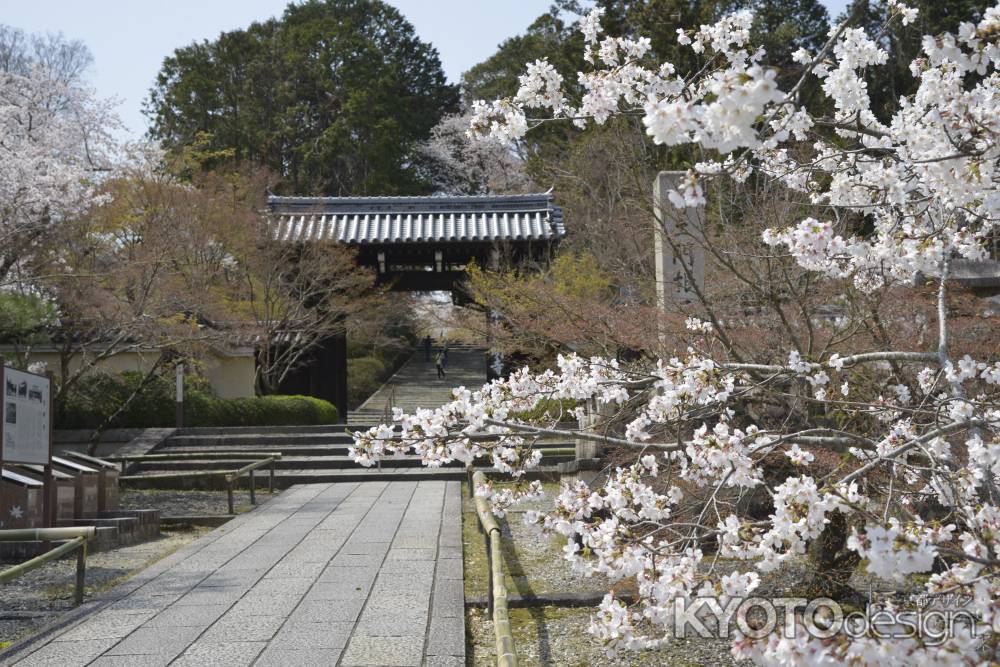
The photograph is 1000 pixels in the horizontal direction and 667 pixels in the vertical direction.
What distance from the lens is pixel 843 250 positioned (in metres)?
3.92

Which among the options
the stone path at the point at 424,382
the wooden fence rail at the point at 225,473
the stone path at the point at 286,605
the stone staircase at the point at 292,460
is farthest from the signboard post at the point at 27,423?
the stone path at the point at 424,382

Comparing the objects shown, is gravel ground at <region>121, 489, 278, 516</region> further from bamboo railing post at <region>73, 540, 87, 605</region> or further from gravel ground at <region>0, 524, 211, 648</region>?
bamboo railing post at <region>73, 540, 87, 605</region>

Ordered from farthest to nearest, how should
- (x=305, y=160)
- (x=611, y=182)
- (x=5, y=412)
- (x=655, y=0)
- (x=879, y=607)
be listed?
(x=305, y=160) → (x=655, y=0) → (x=611, y=182) → (x=5, y=412) → (x=879, y=607)

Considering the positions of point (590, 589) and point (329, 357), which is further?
point (329, 357)

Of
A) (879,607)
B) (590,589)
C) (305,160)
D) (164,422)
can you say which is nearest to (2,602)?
(590,589)

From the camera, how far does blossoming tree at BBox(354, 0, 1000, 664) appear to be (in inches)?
97.8

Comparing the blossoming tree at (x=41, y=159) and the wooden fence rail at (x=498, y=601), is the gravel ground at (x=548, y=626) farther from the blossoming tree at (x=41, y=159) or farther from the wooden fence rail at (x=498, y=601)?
the blossoming tree at (x=41, y=159)

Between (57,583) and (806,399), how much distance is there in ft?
18.7

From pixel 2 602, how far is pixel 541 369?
356 inches

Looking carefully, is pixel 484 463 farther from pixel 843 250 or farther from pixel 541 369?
pixel 843 250

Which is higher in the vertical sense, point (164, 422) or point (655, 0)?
point (655, 0)

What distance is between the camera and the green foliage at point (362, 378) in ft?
90.4

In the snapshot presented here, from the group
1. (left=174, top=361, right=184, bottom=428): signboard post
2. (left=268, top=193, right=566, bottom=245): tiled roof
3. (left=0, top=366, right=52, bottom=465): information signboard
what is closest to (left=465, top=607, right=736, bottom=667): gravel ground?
(left=0, top=366, right=52, bottom=465): information signboard

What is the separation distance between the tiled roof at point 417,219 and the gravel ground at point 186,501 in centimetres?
619
